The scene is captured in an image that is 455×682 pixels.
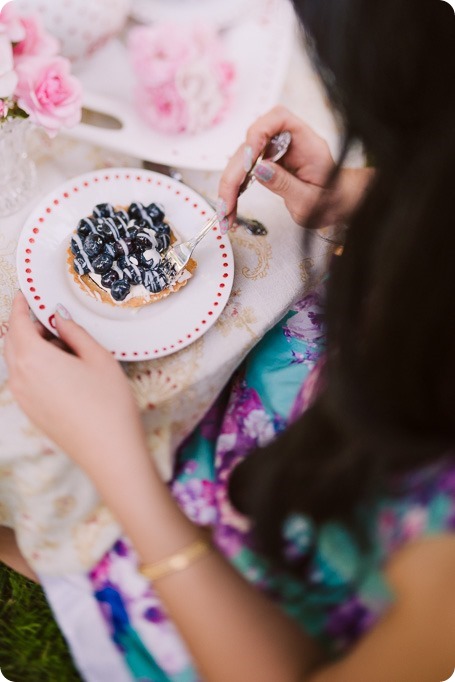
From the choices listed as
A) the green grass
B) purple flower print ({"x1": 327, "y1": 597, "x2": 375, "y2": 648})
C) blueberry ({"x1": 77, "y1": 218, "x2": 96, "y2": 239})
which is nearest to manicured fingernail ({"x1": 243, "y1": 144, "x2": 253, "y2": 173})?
blueberry ({"x1": 77, "y1": 218, "x2": 96, "y2": 239})

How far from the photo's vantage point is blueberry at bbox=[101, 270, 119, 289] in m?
0.76

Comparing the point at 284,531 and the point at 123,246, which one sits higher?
the point at 123,246

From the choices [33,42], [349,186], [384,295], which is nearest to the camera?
[384,295]

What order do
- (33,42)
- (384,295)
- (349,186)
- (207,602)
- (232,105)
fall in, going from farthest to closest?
(232,105) → (349,186) → (33,42) → (207,602) → (384,295)

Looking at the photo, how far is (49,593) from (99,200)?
510mm

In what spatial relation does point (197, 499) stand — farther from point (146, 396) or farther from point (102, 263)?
point (102, 263)

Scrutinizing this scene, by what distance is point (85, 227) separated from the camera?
0.77 metres

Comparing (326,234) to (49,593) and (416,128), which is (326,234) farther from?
(49,593)

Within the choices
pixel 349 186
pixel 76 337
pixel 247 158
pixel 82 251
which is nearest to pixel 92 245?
pixel 82 251

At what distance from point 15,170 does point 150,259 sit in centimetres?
25

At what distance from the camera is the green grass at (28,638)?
83 centimetres

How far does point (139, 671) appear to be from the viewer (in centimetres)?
72

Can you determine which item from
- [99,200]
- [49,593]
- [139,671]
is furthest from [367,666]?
[99,200]

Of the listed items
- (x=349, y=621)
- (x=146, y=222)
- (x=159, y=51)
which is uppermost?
(x=159, y=51)
